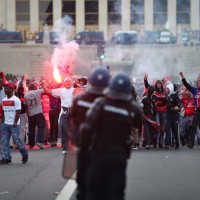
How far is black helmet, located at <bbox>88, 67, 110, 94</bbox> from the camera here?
8219mm

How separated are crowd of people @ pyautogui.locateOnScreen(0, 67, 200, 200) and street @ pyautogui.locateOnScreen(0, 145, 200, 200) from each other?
78 cm

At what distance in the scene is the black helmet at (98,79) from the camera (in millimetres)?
8219

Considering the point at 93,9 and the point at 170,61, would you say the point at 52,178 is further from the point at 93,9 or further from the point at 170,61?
the point at 93,9

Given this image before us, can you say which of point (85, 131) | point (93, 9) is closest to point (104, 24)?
point (93, 9)

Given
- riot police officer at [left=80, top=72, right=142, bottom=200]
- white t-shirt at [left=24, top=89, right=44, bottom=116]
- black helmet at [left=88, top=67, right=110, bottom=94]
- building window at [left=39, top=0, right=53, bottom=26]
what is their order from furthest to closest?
1. building window at [left=39, top=0, right=53, bottom=26]
2. white t-shirt at [left=24, top=89, right=44, bottom=116]
3. black helmet at [left=88, top=67, right=110, bottom=94]
4. riot police officer at [left=80, top=72, right=142, bottom=200]

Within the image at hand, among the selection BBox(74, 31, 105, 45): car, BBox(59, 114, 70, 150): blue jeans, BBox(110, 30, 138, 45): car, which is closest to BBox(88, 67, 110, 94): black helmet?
BBox(59, 114, 70, 150): blue jeans

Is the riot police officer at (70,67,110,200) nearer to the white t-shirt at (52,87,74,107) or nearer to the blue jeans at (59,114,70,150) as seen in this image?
the white t-shirt at (52,87,74,107)

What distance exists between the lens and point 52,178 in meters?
12.6

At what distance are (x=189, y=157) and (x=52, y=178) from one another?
4186 millimetres


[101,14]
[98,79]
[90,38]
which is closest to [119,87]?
[98,79]

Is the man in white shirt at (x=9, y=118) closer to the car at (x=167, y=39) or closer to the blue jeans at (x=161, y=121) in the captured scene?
the blue jeans at (x=161, y=121)

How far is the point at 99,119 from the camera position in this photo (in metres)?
7.68

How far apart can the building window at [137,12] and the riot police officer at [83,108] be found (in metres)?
67.2

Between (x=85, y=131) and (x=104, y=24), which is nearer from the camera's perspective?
(x=85, y=131)
